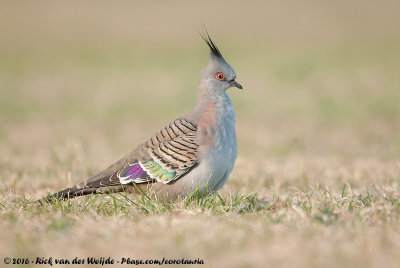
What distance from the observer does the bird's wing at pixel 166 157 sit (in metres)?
4.66

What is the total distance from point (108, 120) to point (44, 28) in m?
17.3

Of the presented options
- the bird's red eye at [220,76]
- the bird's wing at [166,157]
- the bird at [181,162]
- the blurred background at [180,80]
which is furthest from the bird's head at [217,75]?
the blurred background at [180,80]

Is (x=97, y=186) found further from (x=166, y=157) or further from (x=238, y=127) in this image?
(x=238, y=127)

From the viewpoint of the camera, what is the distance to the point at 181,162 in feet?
15.3

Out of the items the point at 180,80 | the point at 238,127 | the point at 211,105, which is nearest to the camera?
the point at 211,105

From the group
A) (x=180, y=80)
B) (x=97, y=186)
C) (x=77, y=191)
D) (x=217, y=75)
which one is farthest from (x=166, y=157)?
(x=180, y=80)

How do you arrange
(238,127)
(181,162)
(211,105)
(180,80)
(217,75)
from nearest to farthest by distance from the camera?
(181,162) < (211,105) < (217,75) < (238,127) < (180,80)

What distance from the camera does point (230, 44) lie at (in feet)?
76.6

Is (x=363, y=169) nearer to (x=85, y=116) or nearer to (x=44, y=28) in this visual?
(x=85, y=116)

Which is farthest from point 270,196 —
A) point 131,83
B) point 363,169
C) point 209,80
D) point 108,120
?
point 131,83

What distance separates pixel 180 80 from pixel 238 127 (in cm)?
538

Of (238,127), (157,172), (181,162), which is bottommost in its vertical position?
(157,172)

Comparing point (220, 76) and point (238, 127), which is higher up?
point (220, 76)

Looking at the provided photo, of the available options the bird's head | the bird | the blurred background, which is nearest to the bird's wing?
the bird
